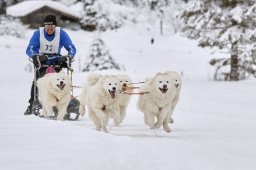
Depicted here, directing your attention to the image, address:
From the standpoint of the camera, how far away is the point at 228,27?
65.8 ft

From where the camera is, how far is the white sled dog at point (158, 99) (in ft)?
26.5

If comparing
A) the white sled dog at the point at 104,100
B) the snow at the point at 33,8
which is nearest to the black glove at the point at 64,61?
the white sled dog at the point at 104,100

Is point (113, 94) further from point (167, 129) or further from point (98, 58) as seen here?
point (98, 58)

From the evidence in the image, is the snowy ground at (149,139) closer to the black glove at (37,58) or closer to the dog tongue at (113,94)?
the dog tongue at (113,94)

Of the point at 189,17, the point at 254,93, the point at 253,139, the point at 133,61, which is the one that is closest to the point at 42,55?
the point at 253,139

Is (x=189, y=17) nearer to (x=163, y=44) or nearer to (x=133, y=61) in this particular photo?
(x=133, y=61)

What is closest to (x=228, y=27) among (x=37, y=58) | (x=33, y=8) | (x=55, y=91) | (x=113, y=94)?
(x=37, y=58)

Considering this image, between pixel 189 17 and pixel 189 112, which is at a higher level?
pixel 189 17

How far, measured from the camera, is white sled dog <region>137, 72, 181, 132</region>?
807 centimetres

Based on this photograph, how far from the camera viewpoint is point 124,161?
14.5ft

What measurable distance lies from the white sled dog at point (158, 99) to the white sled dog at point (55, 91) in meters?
1.37

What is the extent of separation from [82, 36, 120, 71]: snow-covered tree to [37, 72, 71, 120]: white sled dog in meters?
16.0

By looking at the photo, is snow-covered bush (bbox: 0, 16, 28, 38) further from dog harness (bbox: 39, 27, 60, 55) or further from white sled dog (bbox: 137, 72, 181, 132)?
white sled dog (bbox: 137, 72, 181, 132)

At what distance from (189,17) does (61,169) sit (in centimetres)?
1754
